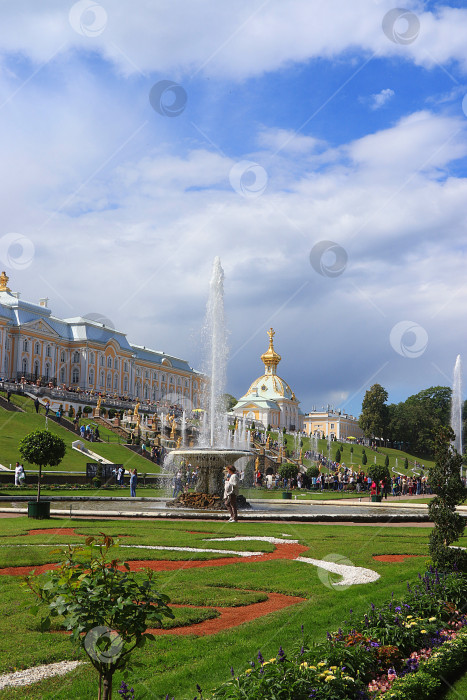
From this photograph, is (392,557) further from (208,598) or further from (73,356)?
(73,356)

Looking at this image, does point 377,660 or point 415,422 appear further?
point 415,422

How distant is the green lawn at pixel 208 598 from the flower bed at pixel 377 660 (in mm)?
438

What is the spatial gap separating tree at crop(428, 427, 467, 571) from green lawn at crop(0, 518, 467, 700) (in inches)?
22.5

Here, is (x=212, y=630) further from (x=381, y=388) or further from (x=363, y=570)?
(x=381, y=388)

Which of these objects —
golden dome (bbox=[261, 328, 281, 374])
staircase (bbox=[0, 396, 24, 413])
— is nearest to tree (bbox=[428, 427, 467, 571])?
staircase (bbox=[0, 396, 24, 413])

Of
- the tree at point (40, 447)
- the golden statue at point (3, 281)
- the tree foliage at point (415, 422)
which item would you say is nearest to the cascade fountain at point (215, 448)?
the tree at point (40, 447)

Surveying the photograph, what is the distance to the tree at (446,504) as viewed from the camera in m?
8.04

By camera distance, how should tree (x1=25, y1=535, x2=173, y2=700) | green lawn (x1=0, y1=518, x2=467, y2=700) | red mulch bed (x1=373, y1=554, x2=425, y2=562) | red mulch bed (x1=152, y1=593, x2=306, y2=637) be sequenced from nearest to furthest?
tree (x1=25, y1=535, x2=173, y2=700) → green lawn (x1=0, y1=518, x2=467, y2=700) → red mulch bed (x1=152, y1=593, x2=306, y2=637) → red mulch bed (x1=373, y1=554, x2=425, y2=562)

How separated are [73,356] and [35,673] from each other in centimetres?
7562

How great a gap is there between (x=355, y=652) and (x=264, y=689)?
1071mm

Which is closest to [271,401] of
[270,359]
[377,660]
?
[270,359]

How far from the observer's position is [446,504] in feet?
28.1

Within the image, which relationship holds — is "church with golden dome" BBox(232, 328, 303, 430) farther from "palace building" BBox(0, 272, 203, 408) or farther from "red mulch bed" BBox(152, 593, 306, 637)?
"red mulch bed" BBox(152, 593, 306, 637)

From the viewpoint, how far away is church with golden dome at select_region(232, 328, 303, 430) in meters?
100
